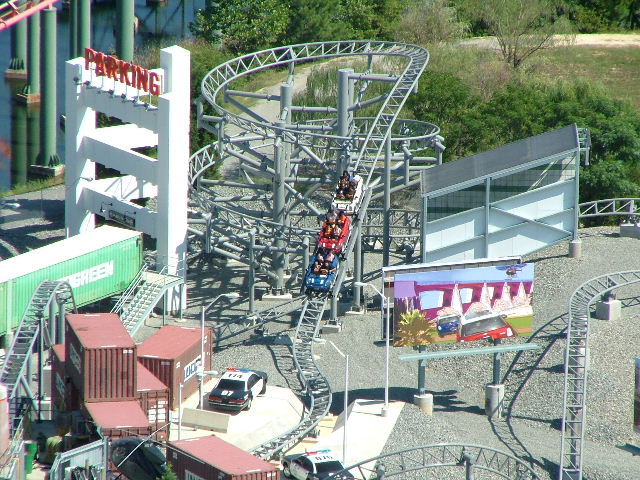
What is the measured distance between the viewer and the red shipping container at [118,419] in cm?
4348

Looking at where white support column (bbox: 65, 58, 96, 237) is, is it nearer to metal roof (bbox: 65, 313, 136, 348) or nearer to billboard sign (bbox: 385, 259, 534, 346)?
metal roof (bbox: 65, 313, 136, 348)

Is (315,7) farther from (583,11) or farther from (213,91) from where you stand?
(213,91)

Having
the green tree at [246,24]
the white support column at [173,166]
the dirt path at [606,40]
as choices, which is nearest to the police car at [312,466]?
the white support column at [173,166]

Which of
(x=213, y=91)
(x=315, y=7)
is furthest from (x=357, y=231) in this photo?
(x=315, y=7)

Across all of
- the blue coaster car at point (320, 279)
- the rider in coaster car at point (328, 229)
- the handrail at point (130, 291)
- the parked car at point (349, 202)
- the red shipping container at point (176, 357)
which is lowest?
the red shipping container at point (176, 357)

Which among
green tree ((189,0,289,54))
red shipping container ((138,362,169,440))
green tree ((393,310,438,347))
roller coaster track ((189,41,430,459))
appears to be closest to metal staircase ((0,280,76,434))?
red shipping container ((138,362,169,440))

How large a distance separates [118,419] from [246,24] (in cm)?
7360

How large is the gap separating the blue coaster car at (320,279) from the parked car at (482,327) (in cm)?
759

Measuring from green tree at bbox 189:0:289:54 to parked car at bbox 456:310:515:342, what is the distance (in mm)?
65132

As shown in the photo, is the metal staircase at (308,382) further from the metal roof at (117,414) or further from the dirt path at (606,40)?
the dirt path at (606,40)

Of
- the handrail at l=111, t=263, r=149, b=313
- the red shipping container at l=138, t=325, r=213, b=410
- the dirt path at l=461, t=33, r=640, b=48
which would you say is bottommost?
the red shipping container at l=138, t=325, r=213, b=410

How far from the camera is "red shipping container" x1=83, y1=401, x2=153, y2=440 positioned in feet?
143

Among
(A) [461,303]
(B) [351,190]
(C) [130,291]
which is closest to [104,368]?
(C) [130,291]

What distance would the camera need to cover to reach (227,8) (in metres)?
114
